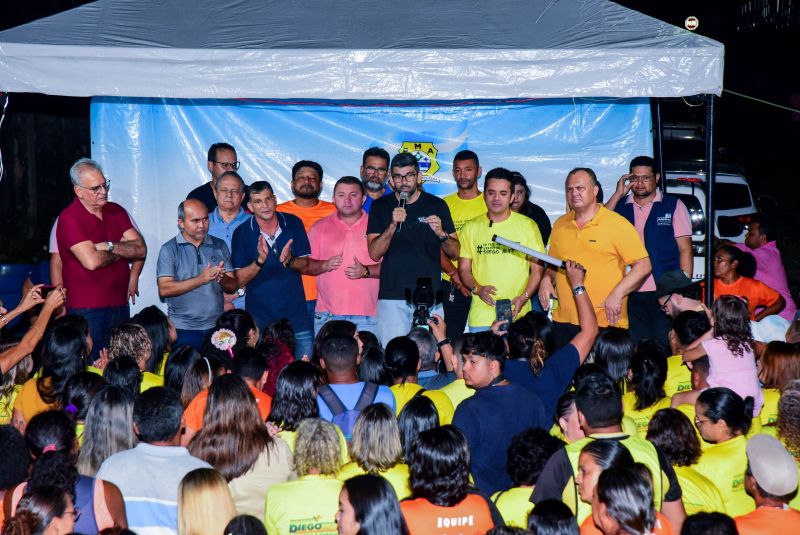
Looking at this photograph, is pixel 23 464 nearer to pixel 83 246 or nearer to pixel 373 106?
pixel 83 246

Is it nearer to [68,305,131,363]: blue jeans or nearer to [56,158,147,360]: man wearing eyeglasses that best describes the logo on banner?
[56,158,147,360]: man wearing eyeglasses

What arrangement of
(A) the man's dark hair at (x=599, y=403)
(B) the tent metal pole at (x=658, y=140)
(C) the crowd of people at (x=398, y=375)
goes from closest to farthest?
1. (C) the crowd of people at (x=398, y=375)
2. (A) the man's dark hair at (x=599, y=403)
3. (B) the tent metal pole at (x=658, y=140)

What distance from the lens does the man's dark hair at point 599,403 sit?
4.34 m

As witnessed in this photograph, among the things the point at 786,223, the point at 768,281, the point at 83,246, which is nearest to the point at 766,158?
the point at 786,223

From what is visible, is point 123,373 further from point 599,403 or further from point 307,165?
point 307,165

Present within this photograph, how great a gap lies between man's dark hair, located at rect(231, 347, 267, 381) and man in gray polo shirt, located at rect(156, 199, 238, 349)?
7.04ft

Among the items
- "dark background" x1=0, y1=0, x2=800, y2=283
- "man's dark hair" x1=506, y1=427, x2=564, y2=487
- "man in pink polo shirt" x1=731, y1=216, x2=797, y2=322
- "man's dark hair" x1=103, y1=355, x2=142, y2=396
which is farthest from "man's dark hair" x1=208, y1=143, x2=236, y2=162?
"dark background" x1=0, y1=0, x2=800, y2=283

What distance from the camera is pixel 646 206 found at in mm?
8367

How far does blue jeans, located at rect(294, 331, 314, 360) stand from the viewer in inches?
315

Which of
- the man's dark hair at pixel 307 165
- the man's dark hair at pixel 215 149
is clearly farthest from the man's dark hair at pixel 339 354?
the man's dark hair at pixel 215 149

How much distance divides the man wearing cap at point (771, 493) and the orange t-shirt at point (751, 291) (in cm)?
465

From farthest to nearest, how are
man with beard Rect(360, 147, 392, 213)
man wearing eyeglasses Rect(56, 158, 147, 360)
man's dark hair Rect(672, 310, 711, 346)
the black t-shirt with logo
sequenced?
man with beard Rect(360, 147, 392, 213) → the black t-shirt with logo → man wearing eyeglasses Rect(56, 158, 147, 360) → man's dark hair Rect(672, 310, 711, 346)

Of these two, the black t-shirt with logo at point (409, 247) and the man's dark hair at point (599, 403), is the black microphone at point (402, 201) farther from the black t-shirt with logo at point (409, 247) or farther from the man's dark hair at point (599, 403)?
the man's dark hair at point (599, 403)

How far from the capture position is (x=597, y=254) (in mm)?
7496
